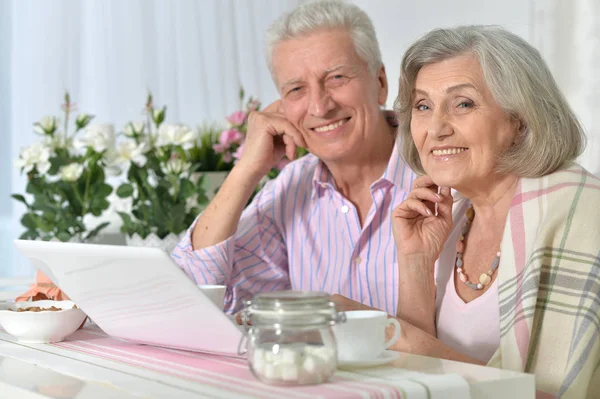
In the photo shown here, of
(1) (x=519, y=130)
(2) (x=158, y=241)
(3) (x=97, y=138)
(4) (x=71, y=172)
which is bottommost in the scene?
(2) (x=158, y=241)

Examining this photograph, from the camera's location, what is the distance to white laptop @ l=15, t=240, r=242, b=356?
112 cm

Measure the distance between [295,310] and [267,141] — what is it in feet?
4.37

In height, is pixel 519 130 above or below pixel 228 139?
above

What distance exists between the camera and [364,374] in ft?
3.59

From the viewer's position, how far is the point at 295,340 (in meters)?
1.00

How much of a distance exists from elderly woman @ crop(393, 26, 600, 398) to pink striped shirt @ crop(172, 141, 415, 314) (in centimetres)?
22

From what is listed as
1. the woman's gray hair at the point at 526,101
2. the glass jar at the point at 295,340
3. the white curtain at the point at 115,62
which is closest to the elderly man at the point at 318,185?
the woman's gray hair at the point at 526,101

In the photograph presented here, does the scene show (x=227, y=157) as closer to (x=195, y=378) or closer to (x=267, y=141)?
(x=267, y=141)

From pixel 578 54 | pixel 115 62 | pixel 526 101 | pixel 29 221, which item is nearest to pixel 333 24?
pixel 526 101

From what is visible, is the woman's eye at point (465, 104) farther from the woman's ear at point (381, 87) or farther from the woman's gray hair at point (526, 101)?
the woman's ear at point (381, 87)

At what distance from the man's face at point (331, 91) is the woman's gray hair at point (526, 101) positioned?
18.7 inches

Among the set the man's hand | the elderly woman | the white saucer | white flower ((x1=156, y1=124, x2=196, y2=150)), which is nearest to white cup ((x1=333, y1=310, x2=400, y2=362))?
the white saucer

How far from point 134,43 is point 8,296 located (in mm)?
1941

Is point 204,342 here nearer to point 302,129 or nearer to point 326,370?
point 326,370
